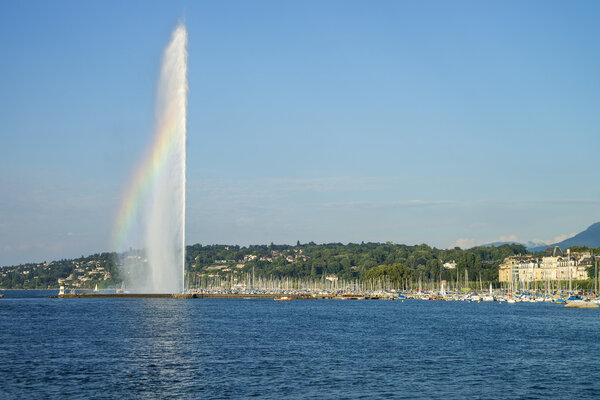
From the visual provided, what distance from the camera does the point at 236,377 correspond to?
3794 cm

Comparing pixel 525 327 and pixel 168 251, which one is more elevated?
pixel 168 251

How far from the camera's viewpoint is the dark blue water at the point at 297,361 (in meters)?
34.3

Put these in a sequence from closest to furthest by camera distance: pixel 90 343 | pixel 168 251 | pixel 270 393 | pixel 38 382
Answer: pixel 270 393 < pixel 38 382 < pixel 90 343 < pixel 168 251

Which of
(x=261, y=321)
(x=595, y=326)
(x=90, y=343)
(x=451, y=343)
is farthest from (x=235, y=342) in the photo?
(x=595, y=326)

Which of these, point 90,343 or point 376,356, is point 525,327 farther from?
A: point 90,343

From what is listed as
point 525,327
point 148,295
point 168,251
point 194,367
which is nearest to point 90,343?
point 194,367

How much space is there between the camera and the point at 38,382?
35750 millimetres

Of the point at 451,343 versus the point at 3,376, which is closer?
the point at 3,376

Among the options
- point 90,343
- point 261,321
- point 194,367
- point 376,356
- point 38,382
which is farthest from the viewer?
point 261,321

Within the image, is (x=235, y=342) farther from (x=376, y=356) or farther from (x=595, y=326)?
(x=595, y=326)

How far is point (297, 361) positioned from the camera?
145ft

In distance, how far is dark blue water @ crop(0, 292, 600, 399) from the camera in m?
34.3

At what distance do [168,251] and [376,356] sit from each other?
73.6 m

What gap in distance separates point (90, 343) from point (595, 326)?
52751 mm
